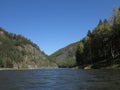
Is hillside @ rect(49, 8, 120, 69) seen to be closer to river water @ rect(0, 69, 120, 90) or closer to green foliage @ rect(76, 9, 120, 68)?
green foliage @ rect(76, 9, 120, 68)

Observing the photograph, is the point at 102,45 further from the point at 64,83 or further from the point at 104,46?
the point at 64,83

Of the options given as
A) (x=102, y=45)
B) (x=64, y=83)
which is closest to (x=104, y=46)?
(x=102, y=45)

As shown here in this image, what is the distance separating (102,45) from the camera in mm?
139000

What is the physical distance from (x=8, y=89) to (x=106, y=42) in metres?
104

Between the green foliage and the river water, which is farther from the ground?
the green foliage

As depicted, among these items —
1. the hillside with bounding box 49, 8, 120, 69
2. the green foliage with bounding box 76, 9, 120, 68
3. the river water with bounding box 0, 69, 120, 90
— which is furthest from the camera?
the green foliage with bounding box 76, 9, 120, 68

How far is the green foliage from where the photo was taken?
111m

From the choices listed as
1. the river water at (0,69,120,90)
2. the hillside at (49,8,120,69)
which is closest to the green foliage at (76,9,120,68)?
the hillside at (49,8,120,69)

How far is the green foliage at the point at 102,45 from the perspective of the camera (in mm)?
110856

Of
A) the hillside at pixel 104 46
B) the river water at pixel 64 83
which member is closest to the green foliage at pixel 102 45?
the hillside at pixel 104 46

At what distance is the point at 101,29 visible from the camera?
126750 mm

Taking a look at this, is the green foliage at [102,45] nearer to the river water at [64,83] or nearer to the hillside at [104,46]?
the hillside at [104,46]

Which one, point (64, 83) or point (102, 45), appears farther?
point (102, 45)

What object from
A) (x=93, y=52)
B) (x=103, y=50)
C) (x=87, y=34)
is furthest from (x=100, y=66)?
(x=87, y=34)
